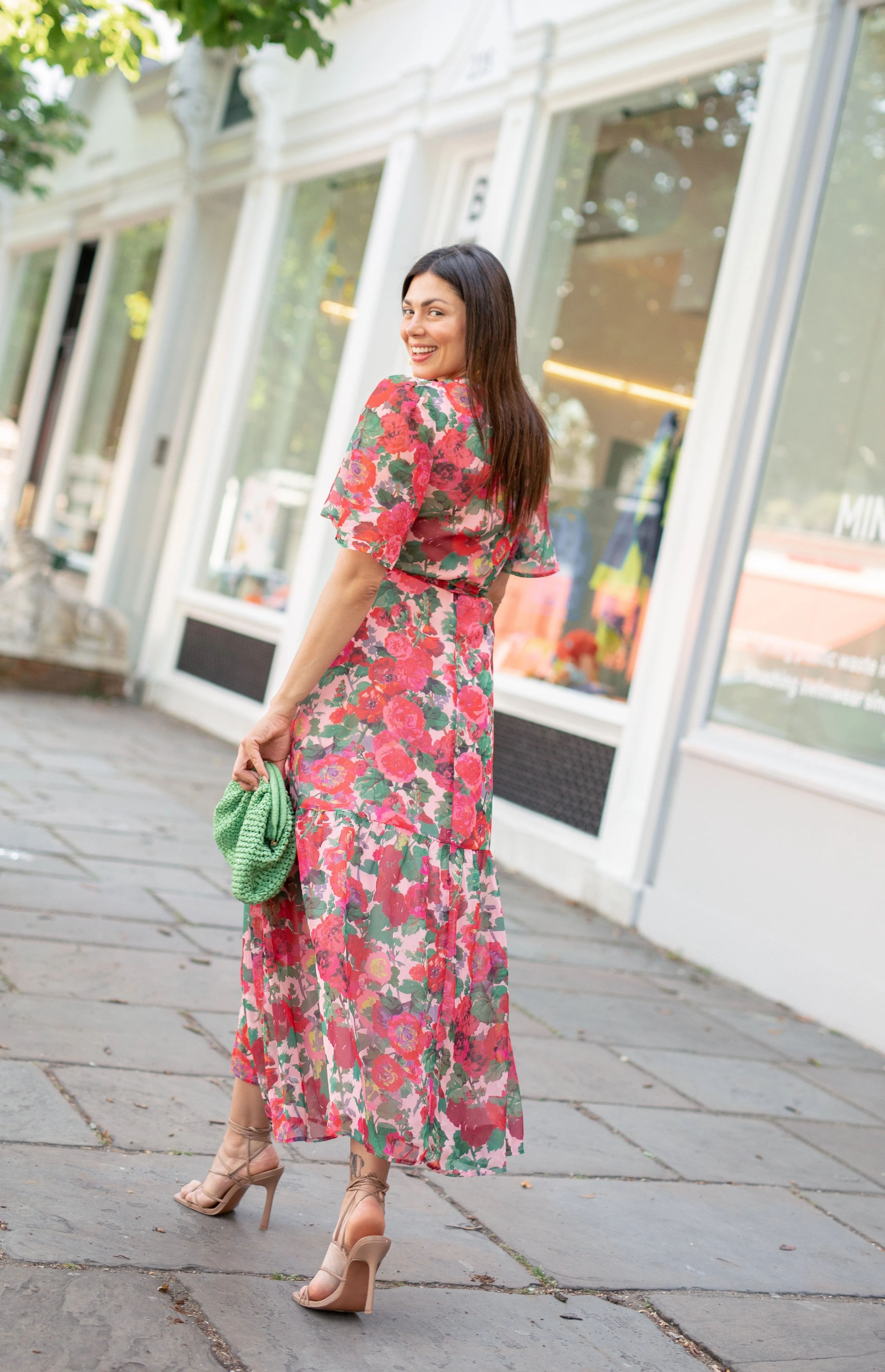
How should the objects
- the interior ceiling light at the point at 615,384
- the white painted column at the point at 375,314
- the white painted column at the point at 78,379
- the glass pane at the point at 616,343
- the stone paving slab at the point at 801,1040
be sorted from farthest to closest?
the white painted column at the point at 78,379
the white painted column at the point at 375,314
the interior ceiling light at the point at 615,384
the glass pane at the point at 616,343
the stone paving slab at the point at 801,1040

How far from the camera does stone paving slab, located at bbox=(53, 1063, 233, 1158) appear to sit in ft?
9.05

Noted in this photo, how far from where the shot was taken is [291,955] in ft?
7.86

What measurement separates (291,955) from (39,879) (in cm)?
238

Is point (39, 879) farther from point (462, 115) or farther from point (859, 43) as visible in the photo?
point (462, 115)

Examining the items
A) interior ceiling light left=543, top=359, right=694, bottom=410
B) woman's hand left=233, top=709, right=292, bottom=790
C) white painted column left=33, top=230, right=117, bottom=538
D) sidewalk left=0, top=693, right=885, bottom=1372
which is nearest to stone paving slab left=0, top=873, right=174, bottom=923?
sidewalk left=0, top=693, right=885, bottom=1372

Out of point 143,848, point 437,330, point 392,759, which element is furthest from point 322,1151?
point 143,848

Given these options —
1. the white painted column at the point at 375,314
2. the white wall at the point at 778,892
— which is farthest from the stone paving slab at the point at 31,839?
the white painted column at the point at 375,314

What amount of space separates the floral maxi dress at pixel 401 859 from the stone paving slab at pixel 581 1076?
4.02 ft

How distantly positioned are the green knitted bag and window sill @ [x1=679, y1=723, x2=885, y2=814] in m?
3.00

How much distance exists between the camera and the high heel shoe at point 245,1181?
2443 mm

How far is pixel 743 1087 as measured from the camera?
13.0 ft

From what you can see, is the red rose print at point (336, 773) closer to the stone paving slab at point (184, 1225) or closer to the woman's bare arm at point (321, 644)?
the woman's bare arm at point (321, 644)

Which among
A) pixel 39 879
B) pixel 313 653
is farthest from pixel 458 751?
pixel 39 879

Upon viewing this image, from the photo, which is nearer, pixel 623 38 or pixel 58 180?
pixel 623 38
